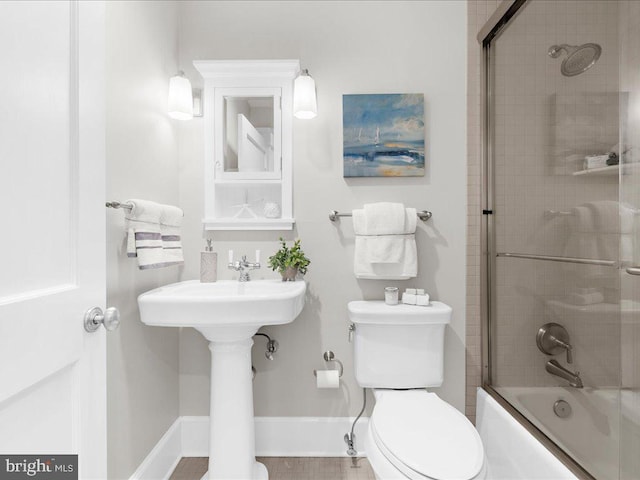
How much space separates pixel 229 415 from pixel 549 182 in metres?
1.49

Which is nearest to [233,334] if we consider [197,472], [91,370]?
[91,370]

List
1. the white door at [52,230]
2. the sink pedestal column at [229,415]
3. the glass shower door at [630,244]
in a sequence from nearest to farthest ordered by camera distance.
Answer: the white door at [52,230] → the glass shower door at [630,244] → the sink pedestal column at [229,415]

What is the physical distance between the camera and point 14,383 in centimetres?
61

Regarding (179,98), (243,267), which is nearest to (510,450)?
(243,267)

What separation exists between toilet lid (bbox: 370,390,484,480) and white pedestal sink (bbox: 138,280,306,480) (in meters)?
0.50

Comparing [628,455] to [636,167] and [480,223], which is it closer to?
[636,167]

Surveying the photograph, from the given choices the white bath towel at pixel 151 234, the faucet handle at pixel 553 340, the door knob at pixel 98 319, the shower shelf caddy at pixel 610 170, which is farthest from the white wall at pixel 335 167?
the door knob at pixel 98 319

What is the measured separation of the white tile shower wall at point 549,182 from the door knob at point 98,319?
4.38 ft

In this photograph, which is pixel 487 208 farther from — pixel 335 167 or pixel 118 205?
pixel 118 205

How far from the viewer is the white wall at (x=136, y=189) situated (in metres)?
1.28

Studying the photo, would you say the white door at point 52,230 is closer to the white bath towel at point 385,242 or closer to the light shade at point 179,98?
the light shade at point 179,98

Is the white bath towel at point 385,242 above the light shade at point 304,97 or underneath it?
underneath

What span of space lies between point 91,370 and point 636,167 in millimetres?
1448

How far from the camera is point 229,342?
→ 4.79 ft
